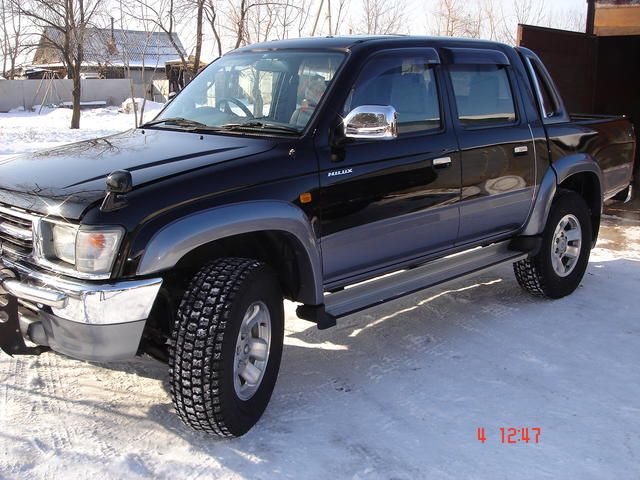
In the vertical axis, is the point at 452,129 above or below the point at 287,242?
above

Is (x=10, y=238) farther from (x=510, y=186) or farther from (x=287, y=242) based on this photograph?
(x=510, y=186)

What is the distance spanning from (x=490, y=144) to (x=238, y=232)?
7.02ft

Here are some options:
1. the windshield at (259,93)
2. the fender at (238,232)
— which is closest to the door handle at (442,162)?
the windshield at (259,93)

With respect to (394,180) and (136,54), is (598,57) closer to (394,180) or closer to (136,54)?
(394,180)

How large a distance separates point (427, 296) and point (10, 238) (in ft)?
10.8

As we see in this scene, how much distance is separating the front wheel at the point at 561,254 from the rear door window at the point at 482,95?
0.92 m

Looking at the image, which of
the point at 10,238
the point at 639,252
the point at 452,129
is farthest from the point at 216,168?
the point at 639,252

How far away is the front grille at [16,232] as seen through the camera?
A: 312 cm

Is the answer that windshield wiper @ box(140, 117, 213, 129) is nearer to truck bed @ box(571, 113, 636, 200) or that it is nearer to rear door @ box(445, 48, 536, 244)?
rear door @ box(445, 48, 536, 244)

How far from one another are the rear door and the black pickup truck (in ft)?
0.05

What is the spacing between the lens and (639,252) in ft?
22.5

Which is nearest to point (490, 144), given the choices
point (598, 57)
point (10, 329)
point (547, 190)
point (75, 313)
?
point (547, 190)

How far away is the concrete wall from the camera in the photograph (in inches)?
1268

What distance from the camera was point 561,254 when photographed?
548cm
